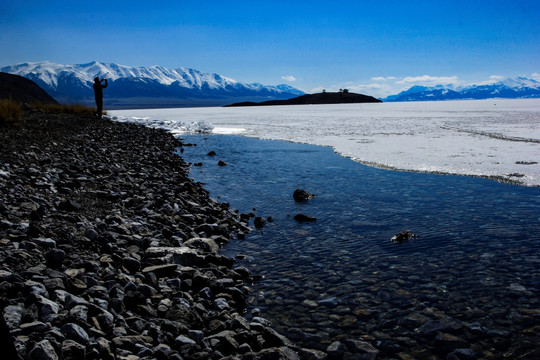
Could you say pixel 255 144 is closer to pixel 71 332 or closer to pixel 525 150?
pixel 525 150

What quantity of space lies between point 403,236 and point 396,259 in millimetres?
911

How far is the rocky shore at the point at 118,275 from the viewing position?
329 centimetres

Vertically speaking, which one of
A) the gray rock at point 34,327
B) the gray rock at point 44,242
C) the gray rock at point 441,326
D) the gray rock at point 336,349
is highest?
the gray rock at point 44,242

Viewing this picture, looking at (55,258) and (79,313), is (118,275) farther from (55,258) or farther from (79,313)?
(79,313)

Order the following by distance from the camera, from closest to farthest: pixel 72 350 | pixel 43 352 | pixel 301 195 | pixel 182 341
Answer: pixel 43 352
pixel 72 350
pixel 182 341
pixel 301 195

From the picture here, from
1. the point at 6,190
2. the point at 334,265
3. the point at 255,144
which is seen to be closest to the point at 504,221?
the point at 334,265

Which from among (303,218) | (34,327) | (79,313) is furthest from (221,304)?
(303,218)

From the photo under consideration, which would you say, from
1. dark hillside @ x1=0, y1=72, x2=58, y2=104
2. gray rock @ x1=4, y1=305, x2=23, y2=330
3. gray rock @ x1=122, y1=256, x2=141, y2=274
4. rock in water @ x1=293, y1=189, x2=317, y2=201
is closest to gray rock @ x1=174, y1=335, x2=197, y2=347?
gray rock @ x1=4, y1=305, x2=23, y2=330

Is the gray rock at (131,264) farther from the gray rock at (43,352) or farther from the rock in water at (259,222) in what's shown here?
the rock in water at (259,222)

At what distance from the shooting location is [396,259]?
6.00 metres

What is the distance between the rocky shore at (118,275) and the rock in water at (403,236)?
2718 millimetres

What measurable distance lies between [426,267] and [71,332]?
465cm

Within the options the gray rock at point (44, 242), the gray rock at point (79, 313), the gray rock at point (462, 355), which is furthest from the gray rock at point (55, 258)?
the gray rock at point (462, 355)

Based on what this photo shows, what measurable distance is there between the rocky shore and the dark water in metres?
0.59
